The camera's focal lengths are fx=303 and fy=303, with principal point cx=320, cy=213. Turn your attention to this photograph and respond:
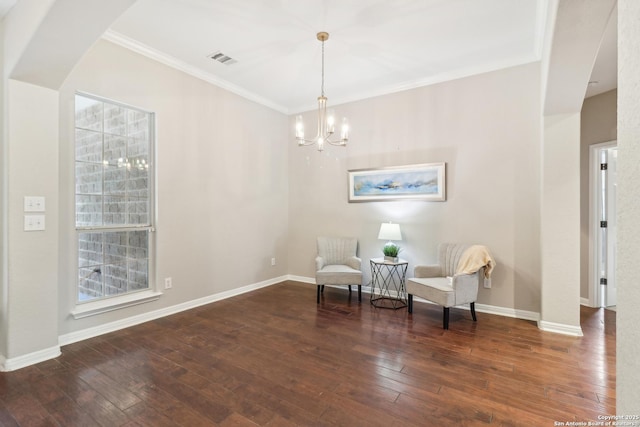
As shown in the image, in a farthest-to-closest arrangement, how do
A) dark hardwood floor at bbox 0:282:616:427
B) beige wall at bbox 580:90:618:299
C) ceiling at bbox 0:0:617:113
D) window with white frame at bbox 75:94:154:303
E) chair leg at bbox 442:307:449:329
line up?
beige wall at bbox 580:90:618:299
chair leg at bbox 442:307:449:329
window with white frame at bbox 75:94:154:303
ceiling at bbox 0:0:617:113
dark hardwood floor at bbox 0:282:616:427

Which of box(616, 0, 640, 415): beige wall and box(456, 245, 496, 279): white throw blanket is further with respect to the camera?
box(456, 245, 496, 279): white throw blanket

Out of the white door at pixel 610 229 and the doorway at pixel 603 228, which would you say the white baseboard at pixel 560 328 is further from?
the white door at pixel 610 229

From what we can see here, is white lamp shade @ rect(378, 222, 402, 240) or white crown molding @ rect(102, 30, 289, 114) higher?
white crown molding @ rect(102, 30, 289, 114)

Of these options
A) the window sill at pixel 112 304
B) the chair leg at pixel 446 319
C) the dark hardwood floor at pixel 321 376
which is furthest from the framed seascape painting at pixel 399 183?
the window sill at pixel 112 304

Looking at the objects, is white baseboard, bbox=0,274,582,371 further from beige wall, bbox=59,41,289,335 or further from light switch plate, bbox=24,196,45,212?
light switch plate, bbox=24,196,45,212

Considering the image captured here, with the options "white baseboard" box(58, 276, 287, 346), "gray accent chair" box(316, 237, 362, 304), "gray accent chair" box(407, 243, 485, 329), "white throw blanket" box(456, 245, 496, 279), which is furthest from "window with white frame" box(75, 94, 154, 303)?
"white throw blanket" box(456, 245, 496, 279)

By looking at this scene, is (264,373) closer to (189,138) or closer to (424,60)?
(189,138)

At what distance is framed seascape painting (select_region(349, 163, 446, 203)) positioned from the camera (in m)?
4.00

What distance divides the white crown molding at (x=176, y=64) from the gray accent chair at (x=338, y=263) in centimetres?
246

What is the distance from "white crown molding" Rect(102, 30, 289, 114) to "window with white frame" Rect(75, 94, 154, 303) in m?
0.63

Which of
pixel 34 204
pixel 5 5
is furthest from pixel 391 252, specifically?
pixel 5 5

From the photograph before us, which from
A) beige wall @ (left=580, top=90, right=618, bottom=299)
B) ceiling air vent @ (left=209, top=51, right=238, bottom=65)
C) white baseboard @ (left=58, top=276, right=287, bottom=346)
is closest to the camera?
white baseboard @ (left=58, top=276, right=287, bottom=346)

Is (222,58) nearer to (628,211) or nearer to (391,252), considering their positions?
(391,252)

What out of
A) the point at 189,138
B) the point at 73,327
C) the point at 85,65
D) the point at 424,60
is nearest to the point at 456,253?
the point at 424,60
